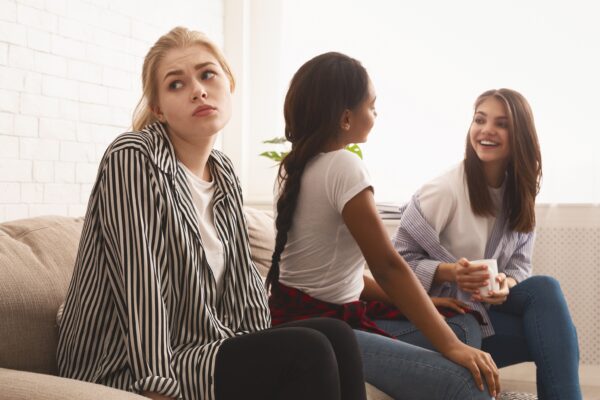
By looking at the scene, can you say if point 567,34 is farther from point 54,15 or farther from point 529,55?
point 54,15

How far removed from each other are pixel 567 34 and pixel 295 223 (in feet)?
8.05

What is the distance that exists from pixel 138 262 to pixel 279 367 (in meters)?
0.31

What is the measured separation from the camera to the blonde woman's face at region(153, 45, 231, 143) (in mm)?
1446

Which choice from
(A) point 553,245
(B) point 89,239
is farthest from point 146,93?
(A) point 553,245

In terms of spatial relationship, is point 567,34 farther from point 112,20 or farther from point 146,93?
point 146,93

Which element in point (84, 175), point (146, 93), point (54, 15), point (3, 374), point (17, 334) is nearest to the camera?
point (3, 374)

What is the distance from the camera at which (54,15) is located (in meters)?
2.67

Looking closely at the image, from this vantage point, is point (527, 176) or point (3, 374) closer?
point (3, 374)

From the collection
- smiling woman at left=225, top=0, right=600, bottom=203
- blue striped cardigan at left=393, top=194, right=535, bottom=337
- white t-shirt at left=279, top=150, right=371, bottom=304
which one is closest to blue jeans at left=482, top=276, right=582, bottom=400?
blue striped cardigan at left=393, top=194, right=535, bottom=337

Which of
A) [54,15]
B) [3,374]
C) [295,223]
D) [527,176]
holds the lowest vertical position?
[3,374]

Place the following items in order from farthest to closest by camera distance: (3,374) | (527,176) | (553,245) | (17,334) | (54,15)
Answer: (553,245) < (54,15) < (527,176) < (17,334) < (3,374)

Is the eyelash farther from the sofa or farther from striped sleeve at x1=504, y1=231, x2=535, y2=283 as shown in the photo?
the sofa

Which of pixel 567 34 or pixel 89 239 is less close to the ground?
pixel 567 34

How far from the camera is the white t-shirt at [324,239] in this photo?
1563 mm
